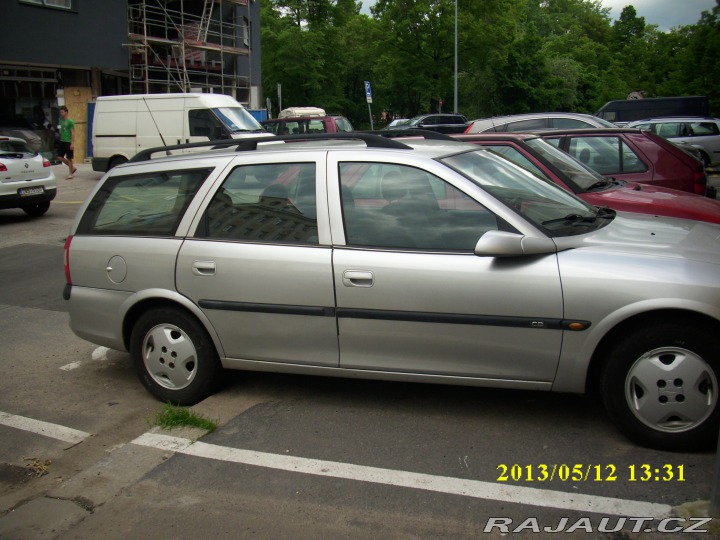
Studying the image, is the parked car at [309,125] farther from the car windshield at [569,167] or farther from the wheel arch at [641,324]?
the wheel arch at [641,324]

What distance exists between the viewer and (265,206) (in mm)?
4848

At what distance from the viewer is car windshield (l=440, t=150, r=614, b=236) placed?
443cm

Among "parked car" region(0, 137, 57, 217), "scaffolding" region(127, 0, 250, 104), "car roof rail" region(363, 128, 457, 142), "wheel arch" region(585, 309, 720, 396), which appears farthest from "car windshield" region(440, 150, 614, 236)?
"scaffolding" region(127, 0, 250, 104)

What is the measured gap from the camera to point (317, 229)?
461 centimetres

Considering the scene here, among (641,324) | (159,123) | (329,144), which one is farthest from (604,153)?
(159,123)

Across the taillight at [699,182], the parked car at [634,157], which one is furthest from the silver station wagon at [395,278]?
the taillight at [699,182]

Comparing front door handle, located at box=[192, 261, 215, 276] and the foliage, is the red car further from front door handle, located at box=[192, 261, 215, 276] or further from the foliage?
the foliage

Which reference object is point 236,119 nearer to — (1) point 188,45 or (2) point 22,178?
(2) point 22,178

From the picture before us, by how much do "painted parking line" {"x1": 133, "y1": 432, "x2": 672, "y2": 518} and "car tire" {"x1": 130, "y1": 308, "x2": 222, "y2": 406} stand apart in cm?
53

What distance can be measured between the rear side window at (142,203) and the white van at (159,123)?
46.3 feet

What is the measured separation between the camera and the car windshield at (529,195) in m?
4.43

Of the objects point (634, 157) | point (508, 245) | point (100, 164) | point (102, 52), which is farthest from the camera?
point (102, 52)

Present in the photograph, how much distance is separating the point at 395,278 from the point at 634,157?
5.64 metres

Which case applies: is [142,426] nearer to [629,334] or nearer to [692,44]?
[629,334]
